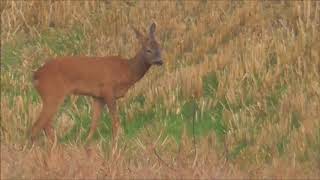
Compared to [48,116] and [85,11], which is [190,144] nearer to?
[48,116]

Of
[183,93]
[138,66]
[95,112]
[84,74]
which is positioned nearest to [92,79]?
[84,74]

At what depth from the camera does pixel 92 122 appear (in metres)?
14.0

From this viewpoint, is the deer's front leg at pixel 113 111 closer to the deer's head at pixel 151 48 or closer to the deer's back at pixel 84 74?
the deer's back at pixel 84 74

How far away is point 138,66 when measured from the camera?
14.5 meters

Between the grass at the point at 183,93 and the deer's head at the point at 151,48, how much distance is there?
0.65 meters

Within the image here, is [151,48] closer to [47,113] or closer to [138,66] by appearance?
[138,66]

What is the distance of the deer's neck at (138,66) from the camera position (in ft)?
47.3

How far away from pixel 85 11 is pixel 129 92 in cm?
457

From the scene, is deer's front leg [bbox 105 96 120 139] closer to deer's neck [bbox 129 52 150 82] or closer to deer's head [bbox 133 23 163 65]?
deer's neck [bbox 129 52 150 82]

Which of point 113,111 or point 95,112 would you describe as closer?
point 113,111

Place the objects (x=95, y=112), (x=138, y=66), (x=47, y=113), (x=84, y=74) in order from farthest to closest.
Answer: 1. (x=138, y=66)
2. (x=95, y=112)
3. (x=84, y=74)
4. (x=47, y=113)

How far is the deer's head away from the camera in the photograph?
14.1m

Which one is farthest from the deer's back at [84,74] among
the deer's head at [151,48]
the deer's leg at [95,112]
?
the deer's head at [151,48]

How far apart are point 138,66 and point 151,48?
1.50 ft
